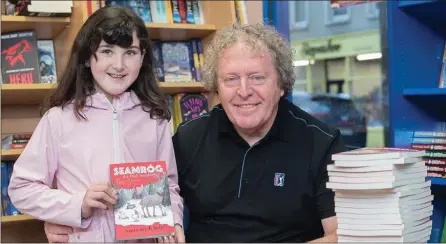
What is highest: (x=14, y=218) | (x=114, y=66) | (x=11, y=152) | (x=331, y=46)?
(x=331, y=46)

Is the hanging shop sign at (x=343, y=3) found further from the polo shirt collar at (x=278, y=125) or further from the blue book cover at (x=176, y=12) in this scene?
the polo shirt collar at (x=278, y=125)

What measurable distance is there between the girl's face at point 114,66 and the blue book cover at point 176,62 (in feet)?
4.58

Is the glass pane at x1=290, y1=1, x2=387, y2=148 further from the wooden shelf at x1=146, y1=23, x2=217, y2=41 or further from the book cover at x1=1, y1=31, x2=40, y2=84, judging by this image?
the book cover at x1=1, y1=31, x2=40, y2=84

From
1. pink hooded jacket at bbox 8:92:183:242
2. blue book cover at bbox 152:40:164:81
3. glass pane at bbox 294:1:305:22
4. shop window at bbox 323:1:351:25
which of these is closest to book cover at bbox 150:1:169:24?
blue book cover at bbox 152:40:164:81

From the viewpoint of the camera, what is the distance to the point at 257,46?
6.62ft

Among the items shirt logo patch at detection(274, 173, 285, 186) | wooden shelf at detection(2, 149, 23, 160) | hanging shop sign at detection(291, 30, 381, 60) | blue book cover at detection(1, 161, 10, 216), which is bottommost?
blue book cover at detection(1, 161, 10, 216)

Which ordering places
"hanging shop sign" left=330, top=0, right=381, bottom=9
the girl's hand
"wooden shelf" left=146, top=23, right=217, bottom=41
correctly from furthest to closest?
"hanging shop sign" left=330, top=0, right=381, bottom=9 → "wooden shelf" left=146, top=23, right=217, bottom=41 → the girl's hand

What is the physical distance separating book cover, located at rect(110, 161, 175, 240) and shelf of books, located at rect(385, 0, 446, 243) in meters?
1.40

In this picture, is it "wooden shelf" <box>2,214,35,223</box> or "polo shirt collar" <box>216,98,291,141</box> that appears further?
"wooden shelf" <box>2,214,35,223</box>

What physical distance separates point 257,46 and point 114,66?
0.50 m

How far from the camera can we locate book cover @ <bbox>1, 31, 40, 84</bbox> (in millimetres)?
3070

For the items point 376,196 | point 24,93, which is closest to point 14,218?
point 24,93

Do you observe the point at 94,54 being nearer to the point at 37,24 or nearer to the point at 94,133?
the point at 94,133

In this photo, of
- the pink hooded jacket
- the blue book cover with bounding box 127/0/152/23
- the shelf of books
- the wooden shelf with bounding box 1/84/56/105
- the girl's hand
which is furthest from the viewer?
the blue book cover with bounding box 127/0/152/23
